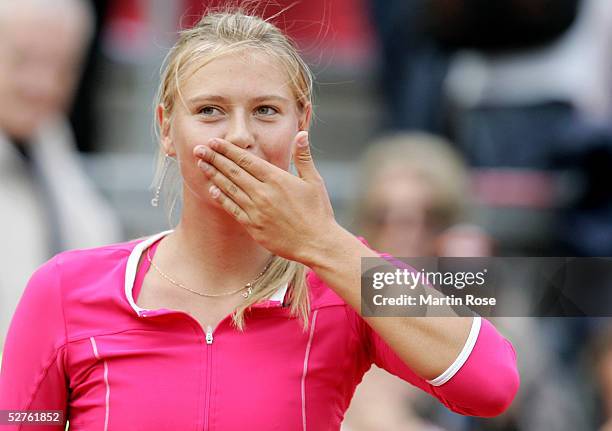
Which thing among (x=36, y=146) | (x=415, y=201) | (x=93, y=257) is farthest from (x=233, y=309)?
(x=36, y=146)

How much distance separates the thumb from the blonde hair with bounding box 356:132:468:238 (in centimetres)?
207

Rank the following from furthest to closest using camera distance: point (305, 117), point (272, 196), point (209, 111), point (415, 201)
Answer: point (415, 201)
point (305, 117)
point (209, 111)
point (272, 196)

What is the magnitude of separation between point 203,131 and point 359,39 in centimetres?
427

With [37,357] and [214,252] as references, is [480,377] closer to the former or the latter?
[214,252]

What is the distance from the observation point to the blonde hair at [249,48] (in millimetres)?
2268

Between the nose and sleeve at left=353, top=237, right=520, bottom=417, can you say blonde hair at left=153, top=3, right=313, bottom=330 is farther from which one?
sleeve at left=353, top=237, right=520, bottom=417

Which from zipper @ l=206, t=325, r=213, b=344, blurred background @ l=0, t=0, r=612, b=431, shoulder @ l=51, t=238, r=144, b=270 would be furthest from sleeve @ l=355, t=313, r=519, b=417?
blurred background @ l=0, t=0, r=612, b=431

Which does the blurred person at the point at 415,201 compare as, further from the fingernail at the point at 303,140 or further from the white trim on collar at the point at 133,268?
the fingernail at the point at 303,140

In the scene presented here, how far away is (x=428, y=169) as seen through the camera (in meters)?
4.42

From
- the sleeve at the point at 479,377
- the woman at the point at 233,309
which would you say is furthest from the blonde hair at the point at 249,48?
the sleeve at the point at 479,377

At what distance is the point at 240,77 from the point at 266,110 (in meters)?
0.07

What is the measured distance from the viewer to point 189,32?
2398 millimetres

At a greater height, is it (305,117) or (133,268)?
(305,117)

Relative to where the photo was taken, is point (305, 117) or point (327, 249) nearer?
point (327, 249)
